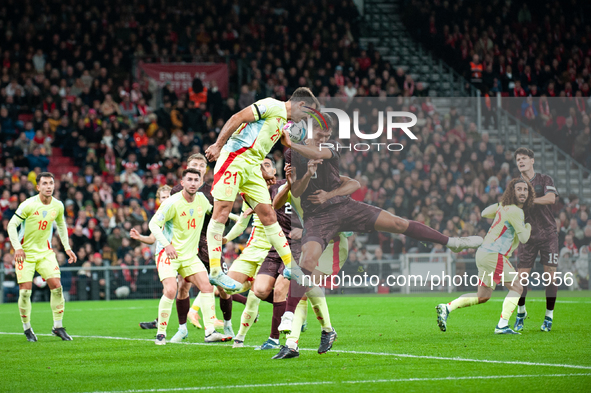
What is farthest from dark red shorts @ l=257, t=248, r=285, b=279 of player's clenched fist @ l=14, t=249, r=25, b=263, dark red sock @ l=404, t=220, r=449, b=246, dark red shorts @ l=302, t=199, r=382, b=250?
player's clenched fist @ l=14, t=249, r=25, b=263

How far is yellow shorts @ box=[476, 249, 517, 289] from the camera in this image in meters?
11.0

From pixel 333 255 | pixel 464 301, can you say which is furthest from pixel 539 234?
pixel 333 255

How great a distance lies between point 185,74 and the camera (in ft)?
83.1

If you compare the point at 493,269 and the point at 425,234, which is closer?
the point at 425,234

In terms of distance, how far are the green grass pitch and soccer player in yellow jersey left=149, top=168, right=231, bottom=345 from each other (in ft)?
1.38

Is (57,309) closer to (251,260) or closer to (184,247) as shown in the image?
(184,247)

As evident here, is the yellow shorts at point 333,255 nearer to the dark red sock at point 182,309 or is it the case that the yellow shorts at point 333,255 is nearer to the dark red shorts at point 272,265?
the dark red shorts at point 272,265

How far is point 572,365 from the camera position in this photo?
24.4 ft


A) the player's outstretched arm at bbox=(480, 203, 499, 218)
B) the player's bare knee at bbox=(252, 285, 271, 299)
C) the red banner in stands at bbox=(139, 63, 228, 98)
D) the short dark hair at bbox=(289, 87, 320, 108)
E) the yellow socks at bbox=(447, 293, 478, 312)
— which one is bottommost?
the yellow socks at bbox=(447, 293, 478, 312)

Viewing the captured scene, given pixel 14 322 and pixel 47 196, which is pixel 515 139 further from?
pixel 14 322

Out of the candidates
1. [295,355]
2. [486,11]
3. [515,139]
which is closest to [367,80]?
[486,11]

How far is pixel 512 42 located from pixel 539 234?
18097 mm

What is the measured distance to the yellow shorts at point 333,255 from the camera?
9.76 m

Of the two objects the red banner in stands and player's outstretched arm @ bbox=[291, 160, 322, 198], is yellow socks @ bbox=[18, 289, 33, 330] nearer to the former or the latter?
player's outstretched arm @ bbox=[291, 160, 322, 198]
